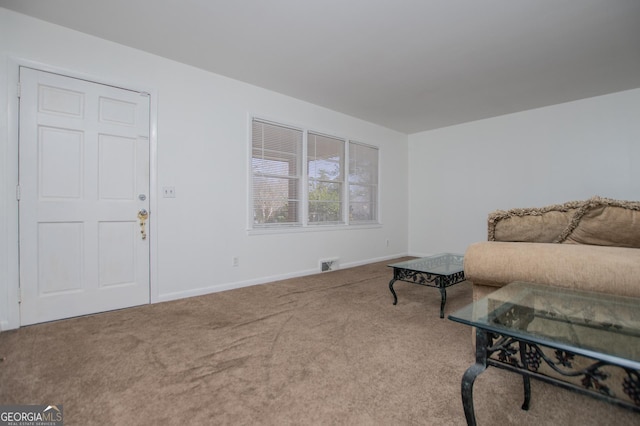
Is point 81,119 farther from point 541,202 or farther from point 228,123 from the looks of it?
point 541,202

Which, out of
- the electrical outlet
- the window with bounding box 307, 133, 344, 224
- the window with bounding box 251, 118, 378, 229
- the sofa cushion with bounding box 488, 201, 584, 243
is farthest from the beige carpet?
the window with bounding box 307, 133, 344, 224

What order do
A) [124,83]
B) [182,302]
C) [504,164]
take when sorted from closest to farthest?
[124,83], [182,302], [504,164]

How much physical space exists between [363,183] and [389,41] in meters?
2.74

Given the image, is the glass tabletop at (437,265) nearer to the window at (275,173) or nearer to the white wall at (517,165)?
the window at (275,173)

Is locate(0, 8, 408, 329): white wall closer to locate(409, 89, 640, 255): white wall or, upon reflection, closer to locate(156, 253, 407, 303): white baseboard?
locate(156, 253, 407, 303): white baseboard

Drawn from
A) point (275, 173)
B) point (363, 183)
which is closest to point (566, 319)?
point (275, 173)

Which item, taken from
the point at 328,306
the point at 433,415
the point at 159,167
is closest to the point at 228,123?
the point at 159,167

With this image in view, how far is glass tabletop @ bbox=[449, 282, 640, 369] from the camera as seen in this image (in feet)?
2.95

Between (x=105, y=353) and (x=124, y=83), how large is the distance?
7.91 ft

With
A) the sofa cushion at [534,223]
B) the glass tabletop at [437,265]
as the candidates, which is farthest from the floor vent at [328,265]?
the sofa cushion at [534,223]

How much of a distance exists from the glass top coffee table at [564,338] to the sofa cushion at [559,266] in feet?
0.19

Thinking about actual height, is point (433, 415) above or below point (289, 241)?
below

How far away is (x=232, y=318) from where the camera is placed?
253cm

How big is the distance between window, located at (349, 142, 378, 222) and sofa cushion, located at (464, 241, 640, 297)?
3428 mm
